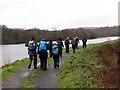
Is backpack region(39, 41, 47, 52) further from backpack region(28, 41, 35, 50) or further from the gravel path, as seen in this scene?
the gravel path

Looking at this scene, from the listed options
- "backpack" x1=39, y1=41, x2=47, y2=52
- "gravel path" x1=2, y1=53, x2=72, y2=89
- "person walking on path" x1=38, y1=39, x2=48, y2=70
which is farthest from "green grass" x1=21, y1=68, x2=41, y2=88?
"backpack" x1=39, y1=41, x2=47, y2=52

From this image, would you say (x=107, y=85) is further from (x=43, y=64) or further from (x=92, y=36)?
(x=92, y=36)

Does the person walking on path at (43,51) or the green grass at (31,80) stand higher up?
the person walking on path at (43,51)

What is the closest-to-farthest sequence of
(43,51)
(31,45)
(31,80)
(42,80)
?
(42,80)
(31,80)
(31,45)
(43,51)

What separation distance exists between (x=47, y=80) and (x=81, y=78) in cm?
156

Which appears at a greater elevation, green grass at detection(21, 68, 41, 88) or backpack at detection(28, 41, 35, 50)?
backpack at detection(28, 41, 35, 50)

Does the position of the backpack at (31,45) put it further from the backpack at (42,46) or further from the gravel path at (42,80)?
the gravel path at (42,80)

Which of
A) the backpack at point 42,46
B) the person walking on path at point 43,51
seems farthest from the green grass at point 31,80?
the backpack at point 42,46

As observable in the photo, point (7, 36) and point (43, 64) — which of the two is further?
point (7, 36)

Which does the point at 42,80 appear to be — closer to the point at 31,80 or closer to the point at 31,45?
the point at 31,80

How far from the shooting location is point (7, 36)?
81.7 meters

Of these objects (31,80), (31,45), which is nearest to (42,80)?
(31,80)

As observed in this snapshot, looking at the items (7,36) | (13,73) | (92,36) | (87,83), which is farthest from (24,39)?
(87,83)

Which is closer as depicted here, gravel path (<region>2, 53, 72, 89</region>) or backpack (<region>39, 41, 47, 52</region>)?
gravel path (<region>2, 53, 72, 89</region>)
